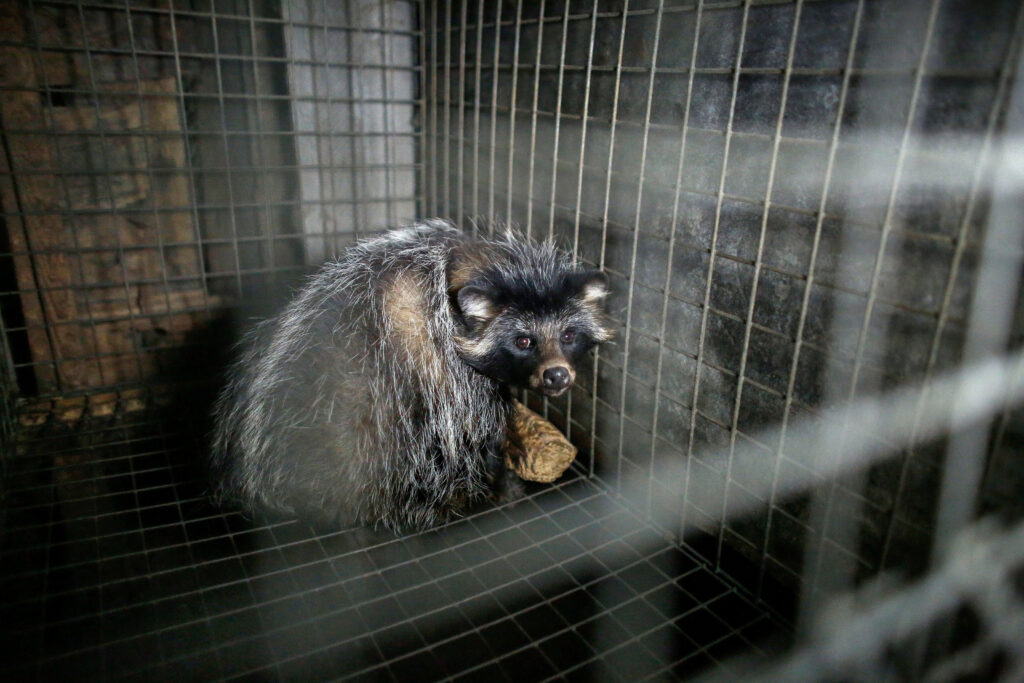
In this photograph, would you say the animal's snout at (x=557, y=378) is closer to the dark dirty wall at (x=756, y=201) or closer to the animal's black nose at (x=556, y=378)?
the animal's black nose at (x=556, y=378)

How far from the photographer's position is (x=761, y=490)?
2627 mm

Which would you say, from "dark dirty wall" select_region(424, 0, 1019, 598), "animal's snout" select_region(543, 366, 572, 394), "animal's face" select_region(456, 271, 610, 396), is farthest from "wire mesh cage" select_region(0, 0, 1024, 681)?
"animal's snout" select_region(543, 366, 572, 394)

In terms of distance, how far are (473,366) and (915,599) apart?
185cm

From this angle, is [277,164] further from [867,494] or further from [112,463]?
[867,494]

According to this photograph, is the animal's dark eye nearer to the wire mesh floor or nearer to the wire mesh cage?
the wire mesh cage

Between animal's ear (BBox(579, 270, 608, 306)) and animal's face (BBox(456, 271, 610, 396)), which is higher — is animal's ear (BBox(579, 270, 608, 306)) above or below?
above

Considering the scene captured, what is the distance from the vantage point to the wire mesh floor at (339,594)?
93.8 inches

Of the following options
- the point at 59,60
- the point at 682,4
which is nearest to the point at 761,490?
the point at 682,4

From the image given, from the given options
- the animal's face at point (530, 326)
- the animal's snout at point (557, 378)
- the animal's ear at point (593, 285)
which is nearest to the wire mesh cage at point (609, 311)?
the animal's ear at point (593, 285)

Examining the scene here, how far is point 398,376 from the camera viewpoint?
300 cm

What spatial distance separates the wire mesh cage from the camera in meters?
1.97

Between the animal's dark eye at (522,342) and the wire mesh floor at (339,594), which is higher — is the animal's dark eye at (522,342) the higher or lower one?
the higher one

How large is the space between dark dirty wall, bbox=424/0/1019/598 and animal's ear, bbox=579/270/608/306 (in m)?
0.17

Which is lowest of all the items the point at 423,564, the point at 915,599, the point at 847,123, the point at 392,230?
the point at 423,564
